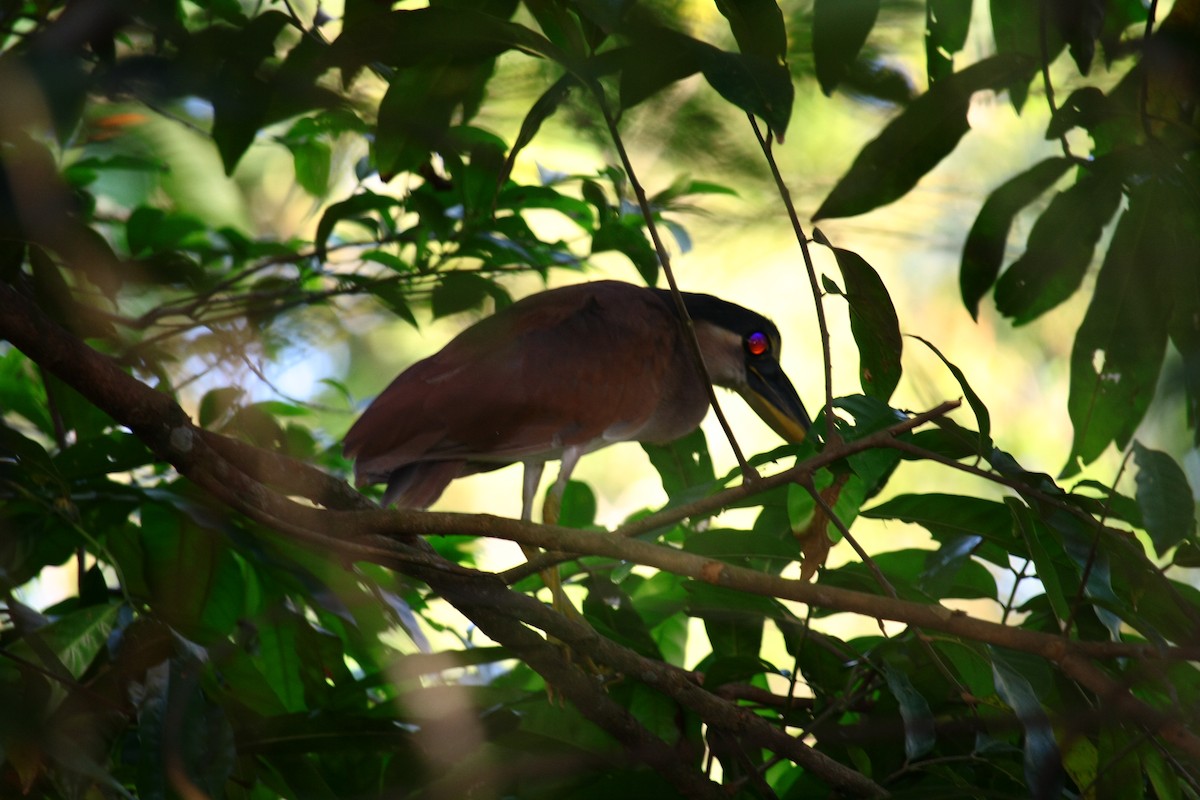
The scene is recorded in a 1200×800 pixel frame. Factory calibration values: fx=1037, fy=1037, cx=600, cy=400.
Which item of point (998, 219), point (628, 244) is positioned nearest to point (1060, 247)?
point (998, 219)

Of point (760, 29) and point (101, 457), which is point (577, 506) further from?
point (760, 29)

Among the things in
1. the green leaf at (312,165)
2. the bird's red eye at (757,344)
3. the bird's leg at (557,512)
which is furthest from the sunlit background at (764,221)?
the bird's leg at (557,512)

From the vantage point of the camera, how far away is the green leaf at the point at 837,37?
119 centimetres

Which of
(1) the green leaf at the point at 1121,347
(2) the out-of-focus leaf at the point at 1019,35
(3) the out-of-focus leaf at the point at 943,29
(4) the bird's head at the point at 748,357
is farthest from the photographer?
(4) the bird's head at the point at 748,357

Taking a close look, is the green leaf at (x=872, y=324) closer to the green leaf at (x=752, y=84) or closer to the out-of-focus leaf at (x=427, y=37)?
the green leaf at (x=752, y=84)

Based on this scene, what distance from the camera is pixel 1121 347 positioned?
5.56 feet

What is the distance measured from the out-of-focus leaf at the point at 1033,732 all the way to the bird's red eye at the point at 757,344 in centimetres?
155

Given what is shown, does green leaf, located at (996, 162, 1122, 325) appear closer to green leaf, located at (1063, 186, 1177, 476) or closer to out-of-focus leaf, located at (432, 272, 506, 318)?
green leaf, located at (1063, 186, 1177, 476)

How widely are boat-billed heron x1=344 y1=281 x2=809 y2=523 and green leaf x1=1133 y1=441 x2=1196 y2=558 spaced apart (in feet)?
3.47

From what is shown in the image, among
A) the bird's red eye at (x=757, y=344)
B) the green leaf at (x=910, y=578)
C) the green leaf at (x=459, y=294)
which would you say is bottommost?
the green leaf at (x=910, y=578)

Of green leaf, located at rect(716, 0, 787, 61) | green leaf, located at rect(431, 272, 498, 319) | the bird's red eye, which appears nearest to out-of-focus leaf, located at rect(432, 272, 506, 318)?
→ green leaf, located at rect(431, 272, 498, 319)

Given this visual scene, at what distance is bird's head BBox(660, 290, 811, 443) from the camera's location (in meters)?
2.63

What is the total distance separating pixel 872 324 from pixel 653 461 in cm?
93

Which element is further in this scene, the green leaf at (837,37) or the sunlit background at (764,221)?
the sunlit background at (764,221)
